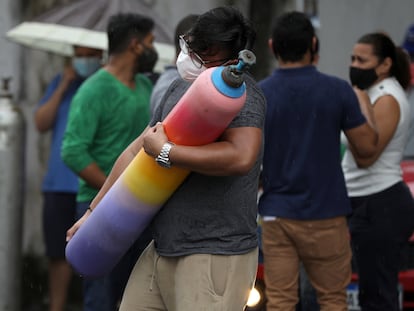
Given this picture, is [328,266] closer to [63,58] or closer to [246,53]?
[246,53]

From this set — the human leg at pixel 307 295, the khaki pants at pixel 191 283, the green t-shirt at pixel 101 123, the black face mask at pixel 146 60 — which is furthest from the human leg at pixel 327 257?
the black face mask at pixel 146 60

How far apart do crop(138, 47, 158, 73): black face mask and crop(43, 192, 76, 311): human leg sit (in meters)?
1.14

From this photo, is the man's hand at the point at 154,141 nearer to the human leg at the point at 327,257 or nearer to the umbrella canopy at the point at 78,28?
the human leg at the point at 327,257

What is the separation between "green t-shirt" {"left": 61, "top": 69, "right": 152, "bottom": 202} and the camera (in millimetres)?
6715

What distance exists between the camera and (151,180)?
14.8 feet

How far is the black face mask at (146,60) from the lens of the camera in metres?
7.10

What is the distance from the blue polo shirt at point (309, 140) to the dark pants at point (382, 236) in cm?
43

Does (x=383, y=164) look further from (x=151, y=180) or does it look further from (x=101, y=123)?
(x=151, y=180)

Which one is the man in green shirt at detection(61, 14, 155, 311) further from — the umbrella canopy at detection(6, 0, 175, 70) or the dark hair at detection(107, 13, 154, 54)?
the umbrella canopy at detection(6, 0, 175, 70)

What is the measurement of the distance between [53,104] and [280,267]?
8.35ft

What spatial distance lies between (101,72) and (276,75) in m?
1.14

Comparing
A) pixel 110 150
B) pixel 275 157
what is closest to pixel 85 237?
pixel 275 157

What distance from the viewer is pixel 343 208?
Answer: 20.3 feet

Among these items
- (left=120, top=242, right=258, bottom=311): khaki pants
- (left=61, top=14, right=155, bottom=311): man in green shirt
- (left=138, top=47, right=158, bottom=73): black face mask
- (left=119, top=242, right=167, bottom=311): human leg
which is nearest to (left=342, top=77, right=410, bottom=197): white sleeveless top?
(left=61, top=14, right=155, bottom=311): man in green shirt
